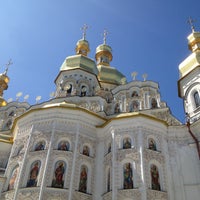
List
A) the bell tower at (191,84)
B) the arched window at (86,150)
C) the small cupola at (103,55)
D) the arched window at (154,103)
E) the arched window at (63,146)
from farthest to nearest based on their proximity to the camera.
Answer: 1. the small cupola at (103,55)
2. the arched window at (154,103)
3. the bell tower at (191,84)
4. the arched window at (86,150)
5. the arched window at (63,146)

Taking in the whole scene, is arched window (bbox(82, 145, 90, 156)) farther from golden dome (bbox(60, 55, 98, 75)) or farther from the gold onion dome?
golden dome (bbox(60, 55, 98, 75))

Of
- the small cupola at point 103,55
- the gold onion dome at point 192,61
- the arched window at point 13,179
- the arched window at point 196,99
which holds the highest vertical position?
the small cupola at point 103,55

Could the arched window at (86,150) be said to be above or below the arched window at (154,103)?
below

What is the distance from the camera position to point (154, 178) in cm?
1472

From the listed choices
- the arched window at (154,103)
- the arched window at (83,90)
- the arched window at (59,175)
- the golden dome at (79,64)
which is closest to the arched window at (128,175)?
the arched window at (59,175)

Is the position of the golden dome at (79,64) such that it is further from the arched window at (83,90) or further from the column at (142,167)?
the column at (142,167)

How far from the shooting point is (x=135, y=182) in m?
14.3

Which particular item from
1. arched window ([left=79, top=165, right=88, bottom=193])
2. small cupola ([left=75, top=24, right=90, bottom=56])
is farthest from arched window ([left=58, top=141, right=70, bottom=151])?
small cupola ([left=75, top=24, right=90, bottom=56])

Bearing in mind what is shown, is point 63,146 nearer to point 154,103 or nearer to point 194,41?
point 154,103

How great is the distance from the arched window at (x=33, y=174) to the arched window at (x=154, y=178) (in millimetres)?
5770

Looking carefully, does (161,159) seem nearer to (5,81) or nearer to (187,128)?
(187,128)

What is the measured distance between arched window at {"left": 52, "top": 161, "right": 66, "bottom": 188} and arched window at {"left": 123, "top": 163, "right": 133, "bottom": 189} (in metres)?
3.14

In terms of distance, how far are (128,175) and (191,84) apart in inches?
346

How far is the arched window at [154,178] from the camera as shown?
14.4 m
